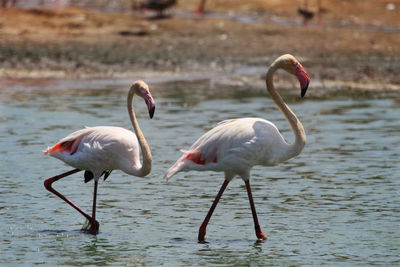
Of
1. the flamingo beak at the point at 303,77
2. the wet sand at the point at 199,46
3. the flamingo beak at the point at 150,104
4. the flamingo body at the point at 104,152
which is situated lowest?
the wet sand at the point at 199,46

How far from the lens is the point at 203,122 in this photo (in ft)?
42.7

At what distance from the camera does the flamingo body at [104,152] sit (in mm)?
7230

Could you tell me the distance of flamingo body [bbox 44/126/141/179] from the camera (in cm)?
723

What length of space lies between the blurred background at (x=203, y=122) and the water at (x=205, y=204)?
0.02 metres

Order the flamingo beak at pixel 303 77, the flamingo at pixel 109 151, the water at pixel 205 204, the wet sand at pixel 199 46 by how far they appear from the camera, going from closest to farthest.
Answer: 1. the water at pixel 205 204
2. the flamingo beak at pixel 303 77
3. the flamingo at pixel 109 151
4. the wet sand at pixel 199 46

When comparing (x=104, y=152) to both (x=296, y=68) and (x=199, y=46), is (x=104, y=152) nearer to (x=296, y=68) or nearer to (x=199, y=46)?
(x=296, y=68)

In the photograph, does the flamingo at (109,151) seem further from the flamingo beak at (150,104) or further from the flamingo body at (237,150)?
the flamingo body at (237,150)

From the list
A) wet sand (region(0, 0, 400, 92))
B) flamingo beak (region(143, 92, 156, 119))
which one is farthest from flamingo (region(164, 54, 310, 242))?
wet sand (region(0, 0, 400, 92))

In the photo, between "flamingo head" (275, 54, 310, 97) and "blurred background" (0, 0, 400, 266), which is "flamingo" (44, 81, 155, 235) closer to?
"blurred background" (0, 0, 400, 266)

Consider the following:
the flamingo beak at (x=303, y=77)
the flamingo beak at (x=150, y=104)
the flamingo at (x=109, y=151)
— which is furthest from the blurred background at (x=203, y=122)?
the flamingo beak at (x=303, y=77)

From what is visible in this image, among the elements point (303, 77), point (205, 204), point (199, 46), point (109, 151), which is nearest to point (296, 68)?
point (303, 77)

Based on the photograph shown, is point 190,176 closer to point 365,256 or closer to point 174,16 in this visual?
point 365,256

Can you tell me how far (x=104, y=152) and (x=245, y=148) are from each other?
1.23 metres

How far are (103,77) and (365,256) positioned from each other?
43.2 ft
